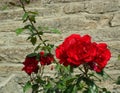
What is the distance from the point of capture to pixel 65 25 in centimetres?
339

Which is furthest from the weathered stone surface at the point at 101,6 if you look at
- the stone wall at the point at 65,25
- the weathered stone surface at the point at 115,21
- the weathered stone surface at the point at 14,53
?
the weathered stone surface at the point at 14,53

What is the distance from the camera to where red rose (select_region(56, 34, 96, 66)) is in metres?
1.80

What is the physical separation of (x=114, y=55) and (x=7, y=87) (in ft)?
3.43

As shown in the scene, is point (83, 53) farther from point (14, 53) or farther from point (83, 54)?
point (14, 53)

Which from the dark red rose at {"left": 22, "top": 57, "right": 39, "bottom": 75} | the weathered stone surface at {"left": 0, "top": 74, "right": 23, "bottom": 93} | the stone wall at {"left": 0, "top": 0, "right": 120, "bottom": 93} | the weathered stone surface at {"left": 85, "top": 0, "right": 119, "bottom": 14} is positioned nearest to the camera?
the dark red rose at {"left": 22, "top": 57, "right": 39, "bottom": 75}

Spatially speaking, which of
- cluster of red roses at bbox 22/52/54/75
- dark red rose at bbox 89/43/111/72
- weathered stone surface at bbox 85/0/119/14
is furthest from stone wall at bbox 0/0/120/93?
dark red rose at bbox 89/43/111/72

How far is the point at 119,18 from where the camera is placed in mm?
3234

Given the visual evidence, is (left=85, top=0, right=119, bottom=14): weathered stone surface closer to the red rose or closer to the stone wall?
the stone wall

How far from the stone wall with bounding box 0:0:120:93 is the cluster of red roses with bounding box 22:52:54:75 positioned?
882 mm

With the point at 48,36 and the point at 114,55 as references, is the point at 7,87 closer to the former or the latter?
the point at 48,36

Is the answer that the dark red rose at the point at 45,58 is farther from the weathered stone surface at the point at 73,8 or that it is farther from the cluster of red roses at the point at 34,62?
the weathered stone surface at the point at 73,8

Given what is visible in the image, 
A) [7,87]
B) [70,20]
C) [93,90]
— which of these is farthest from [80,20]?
[93,90]

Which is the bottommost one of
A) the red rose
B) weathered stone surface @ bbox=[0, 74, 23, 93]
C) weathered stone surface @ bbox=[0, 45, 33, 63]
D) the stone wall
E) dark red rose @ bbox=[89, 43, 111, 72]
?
weathered stone surface @ bbox=[0, 74, 23, 93]

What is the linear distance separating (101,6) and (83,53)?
1.69 m
